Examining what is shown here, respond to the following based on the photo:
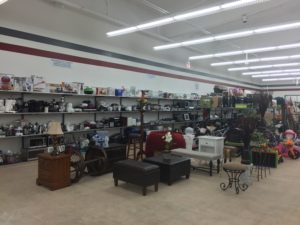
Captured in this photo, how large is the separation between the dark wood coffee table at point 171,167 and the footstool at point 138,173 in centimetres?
37

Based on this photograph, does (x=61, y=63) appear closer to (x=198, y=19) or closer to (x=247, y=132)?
(x=198, y=19)

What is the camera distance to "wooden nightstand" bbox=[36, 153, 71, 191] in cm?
412

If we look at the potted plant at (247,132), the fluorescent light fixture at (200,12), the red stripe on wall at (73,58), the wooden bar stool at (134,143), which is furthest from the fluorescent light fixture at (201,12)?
the red stripe on wall at (73,58)

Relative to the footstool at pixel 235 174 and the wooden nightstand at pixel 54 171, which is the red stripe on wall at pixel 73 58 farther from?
the footstool at pixel 235 174

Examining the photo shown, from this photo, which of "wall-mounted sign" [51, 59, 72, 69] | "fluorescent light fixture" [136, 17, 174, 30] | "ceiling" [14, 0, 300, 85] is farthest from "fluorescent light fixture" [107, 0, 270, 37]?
"wall-mounted sign" [51, 59, 72, 69]

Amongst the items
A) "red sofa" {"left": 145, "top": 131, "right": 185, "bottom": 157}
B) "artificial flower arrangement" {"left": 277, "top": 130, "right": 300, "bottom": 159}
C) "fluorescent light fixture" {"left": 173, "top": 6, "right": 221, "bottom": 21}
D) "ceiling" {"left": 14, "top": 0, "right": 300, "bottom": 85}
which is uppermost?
"ceiling" {"left": 14, "top": 0, "right": 300, "bottom": 85}

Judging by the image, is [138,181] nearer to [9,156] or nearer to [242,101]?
[9,156]

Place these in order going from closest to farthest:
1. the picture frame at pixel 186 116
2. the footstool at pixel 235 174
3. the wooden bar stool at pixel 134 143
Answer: the footstool at pixel 235 174 → the wooden bar stool at pixel 134 143 → the picture frame at pixel 186 116

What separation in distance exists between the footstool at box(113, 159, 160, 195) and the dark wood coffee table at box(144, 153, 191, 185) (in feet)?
1.21

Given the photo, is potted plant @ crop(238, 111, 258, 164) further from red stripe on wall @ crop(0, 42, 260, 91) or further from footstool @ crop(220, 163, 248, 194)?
red stripe on wall @ crop(0, 42, 260, 91)

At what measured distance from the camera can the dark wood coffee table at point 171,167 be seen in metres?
4.47

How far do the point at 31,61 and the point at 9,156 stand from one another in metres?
2.50

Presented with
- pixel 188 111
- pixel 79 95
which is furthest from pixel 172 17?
pixel 188 111

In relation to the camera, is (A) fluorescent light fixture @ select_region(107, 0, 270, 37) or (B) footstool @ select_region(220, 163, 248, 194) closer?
(B) footstool @ select_region(220, 163, 248, 194)
